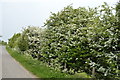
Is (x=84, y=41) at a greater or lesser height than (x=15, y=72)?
greater

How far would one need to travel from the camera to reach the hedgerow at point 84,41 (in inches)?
314

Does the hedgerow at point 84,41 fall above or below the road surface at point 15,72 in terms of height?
above

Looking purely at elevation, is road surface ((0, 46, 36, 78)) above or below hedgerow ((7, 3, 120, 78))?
below

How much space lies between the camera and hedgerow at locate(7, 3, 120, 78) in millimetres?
7965

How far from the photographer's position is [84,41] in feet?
32.6

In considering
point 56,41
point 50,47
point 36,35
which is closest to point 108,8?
point 56,41

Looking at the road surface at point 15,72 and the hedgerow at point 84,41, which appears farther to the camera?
the road surface at point 15,72

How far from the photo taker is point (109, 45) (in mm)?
7922

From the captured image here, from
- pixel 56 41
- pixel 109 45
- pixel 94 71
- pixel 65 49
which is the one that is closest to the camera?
pixel 109 45

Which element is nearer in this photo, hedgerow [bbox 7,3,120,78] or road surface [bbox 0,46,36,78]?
hedgerow [bbox 7,3,120,78]

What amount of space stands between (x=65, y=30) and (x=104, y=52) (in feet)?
14.9

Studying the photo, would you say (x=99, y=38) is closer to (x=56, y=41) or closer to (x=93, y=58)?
(x=93, y=58)

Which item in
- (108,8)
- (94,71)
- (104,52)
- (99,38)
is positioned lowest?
(94,71)

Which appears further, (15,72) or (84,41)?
(15,72)
